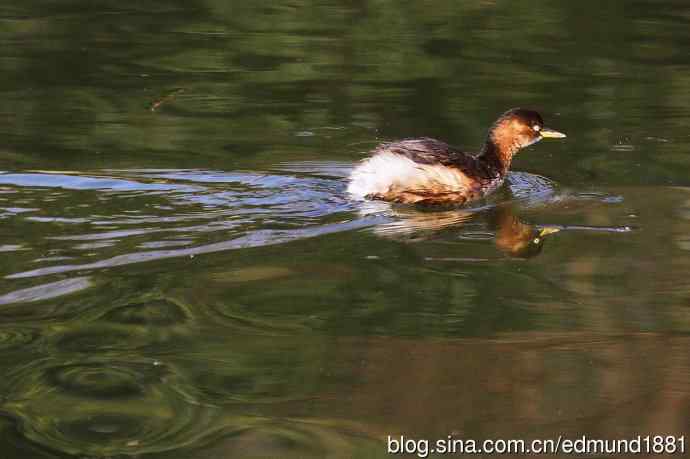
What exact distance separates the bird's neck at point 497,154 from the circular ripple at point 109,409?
3.81 m

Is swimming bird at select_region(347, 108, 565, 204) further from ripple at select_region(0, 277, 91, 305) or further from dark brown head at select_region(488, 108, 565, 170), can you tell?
ripple at select_region(0, 277, 91, 305)

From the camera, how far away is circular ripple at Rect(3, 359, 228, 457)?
13.7ft

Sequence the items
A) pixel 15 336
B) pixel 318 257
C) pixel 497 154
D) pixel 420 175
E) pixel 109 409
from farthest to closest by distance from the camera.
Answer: pixel 497 154 < pixel 420 175 < pixel 318 257 < pixel 15 336 < pixel 109 409

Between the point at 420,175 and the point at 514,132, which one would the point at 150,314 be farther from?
the point at 514,132

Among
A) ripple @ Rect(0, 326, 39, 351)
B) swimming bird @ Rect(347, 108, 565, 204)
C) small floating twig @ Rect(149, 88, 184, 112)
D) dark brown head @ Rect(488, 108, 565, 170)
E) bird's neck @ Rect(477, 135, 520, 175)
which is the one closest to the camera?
ripple @ Rect(0, 326, 39, 351)

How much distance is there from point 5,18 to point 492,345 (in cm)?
954

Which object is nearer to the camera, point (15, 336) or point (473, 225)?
point (15, 336)

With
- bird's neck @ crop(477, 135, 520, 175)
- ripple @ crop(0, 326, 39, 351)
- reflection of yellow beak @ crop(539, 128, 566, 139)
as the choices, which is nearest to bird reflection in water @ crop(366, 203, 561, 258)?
bird's neck @ crop(477, 135, 520, 175)

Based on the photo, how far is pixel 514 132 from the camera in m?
8.30

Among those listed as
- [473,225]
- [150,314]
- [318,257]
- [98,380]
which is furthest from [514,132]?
[98,380]

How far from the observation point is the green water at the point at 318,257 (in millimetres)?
4453

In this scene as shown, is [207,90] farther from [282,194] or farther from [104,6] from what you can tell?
[104,6]

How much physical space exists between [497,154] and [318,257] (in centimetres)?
237

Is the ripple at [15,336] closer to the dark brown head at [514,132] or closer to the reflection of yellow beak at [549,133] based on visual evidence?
the dark brown head at [514,132]
